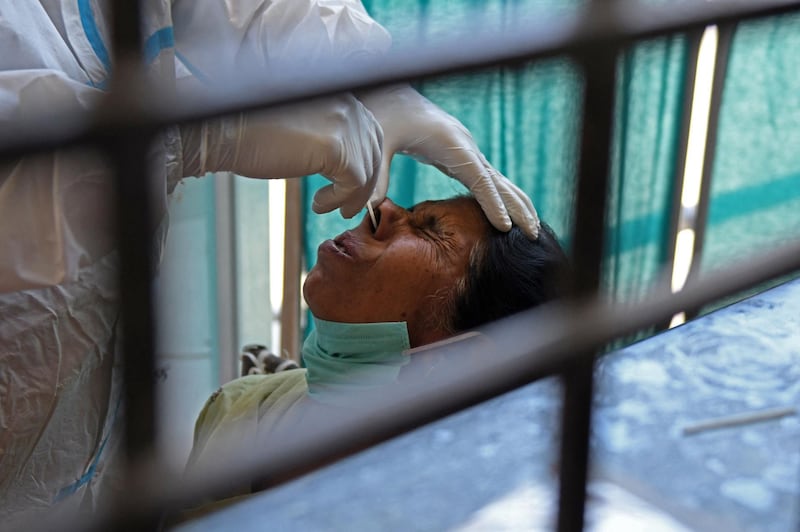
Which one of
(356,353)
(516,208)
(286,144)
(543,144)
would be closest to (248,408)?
(356,353)

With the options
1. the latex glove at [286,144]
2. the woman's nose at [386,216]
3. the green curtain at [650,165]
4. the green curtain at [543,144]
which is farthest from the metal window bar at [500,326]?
the green curtain at [650,165]

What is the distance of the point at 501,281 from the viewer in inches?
71.2

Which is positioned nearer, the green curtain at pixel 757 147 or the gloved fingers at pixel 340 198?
the gloved fingers at pixel 340 198

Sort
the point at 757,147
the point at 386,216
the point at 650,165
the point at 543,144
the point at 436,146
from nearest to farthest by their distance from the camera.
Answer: the point at 436,146
the point at 386,216
the point at 543,144
the point at 650,165
the point at 757,147

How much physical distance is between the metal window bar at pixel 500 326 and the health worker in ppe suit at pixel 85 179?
0.56 meters

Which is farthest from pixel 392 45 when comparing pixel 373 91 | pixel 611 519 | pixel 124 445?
pixel 611 519

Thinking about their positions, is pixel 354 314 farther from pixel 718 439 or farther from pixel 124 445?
pixel 124 445

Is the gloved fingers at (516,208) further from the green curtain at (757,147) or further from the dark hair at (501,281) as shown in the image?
the green curtain at (757,147)

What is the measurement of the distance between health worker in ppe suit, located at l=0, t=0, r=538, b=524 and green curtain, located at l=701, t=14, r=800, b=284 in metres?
1.83

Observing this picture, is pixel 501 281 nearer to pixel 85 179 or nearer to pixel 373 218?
pixel 373 218

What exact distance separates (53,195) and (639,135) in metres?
2.30

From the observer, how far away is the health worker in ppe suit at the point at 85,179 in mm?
879

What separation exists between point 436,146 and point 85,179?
3.15ft

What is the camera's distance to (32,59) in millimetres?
1086
